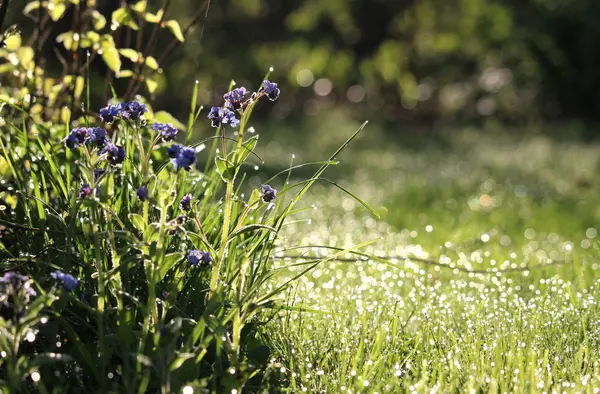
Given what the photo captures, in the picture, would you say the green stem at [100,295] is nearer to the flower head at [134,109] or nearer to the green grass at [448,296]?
the flower head at [134,109]

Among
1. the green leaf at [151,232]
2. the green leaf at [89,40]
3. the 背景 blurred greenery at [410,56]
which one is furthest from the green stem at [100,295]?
the 背景 blurred greenery at [410,56]

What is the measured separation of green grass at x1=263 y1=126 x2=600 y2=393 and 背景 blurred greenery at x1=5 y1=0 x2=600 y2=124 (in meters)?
7.39

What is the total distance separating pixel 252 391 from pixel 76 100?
1645 mm

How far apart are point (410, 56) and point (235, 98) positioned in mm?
12831

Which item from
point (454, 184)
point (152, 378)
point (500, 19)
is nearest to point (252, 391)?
point (152, 378)

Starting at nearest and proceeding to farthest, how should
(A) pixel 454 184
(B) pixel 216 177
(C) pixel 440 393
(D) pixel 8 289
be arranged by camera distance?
(D) pixel 8 289 → (C) pixel 440 393 → (B) pixel 216 177 → (A) pixel 454 184

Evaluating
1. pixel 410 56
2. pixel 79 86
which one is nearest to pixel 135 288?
pixel 79 86

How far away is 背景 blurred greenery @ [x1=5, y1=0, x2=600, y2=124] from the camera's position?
13125mm

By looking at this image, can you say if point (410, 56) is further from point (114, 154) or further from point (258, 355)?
point (114, 154)

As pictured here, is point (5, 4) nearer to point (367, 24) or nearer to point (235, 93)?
point (235, 93)

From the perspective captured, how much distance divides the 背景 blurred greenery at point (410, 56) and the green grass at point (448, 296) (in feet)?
24.2

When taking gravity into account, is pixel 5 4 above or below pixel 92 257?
above

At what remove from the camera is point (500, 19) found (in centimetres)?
1348

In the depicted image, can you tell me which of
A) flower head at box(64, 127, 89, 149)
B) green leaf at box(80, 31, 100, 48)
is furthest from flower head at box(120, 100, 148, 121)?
green leaf at box(80, 31, 100, 48)
